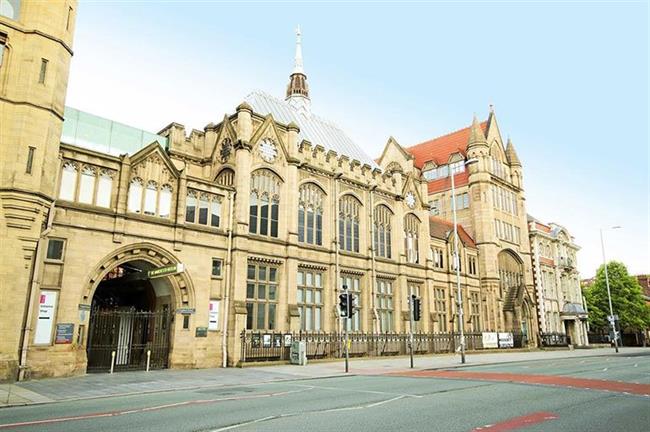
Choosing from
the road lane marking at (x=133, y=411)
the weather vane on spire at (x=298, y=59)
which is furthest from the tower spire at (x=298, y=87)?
the road lane marking at (x=133, y=411)

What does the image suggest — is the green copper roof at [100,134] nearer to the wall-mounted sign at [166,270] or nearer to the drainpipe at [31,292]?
the drainpipe at [31,292]

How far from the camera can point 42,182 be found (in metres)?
18.2

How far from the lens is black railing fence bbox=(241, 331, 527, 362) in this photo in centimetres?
2628

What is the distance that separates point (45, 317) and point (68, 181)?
5.96 metres

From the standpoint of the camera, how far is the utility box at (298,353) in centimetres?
2569

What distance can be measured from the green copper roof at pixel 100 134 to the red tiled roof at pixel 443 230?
2586cm

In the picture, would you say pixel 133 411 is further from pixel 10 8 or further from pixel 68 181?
pixel 10 8

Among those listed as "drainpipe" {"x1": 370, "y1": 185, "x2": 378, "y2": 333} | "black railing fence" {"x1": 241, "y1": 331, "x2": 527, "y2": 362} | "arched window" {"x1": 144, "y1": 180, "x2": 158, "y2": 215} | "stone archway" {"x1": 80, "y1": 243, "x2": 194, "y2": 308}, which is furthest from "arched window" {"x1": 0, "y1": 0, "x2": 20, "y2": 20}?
"drainpipe" {"x1": 370, "y1": 185, "x2": 378, "y2": 333}

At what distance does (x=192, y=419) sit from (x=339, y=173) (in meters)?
25.7

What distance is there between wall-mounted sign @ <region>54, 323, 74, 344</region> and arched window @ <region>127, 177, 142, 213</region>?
19.8 feet

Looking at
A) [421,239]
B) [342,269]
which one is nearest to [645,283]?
[421,239]

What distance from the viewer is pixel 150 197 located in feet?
78.0

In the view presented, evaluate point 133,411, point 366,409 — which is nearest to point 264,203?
point 133,411

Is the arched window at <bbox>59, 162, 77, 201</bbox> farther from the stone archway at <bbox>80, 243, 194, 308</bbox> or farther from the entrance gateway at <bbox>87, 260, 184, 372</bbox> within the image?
the entrance gateway at <bbox>87, 260, 184, 372</bbox>
